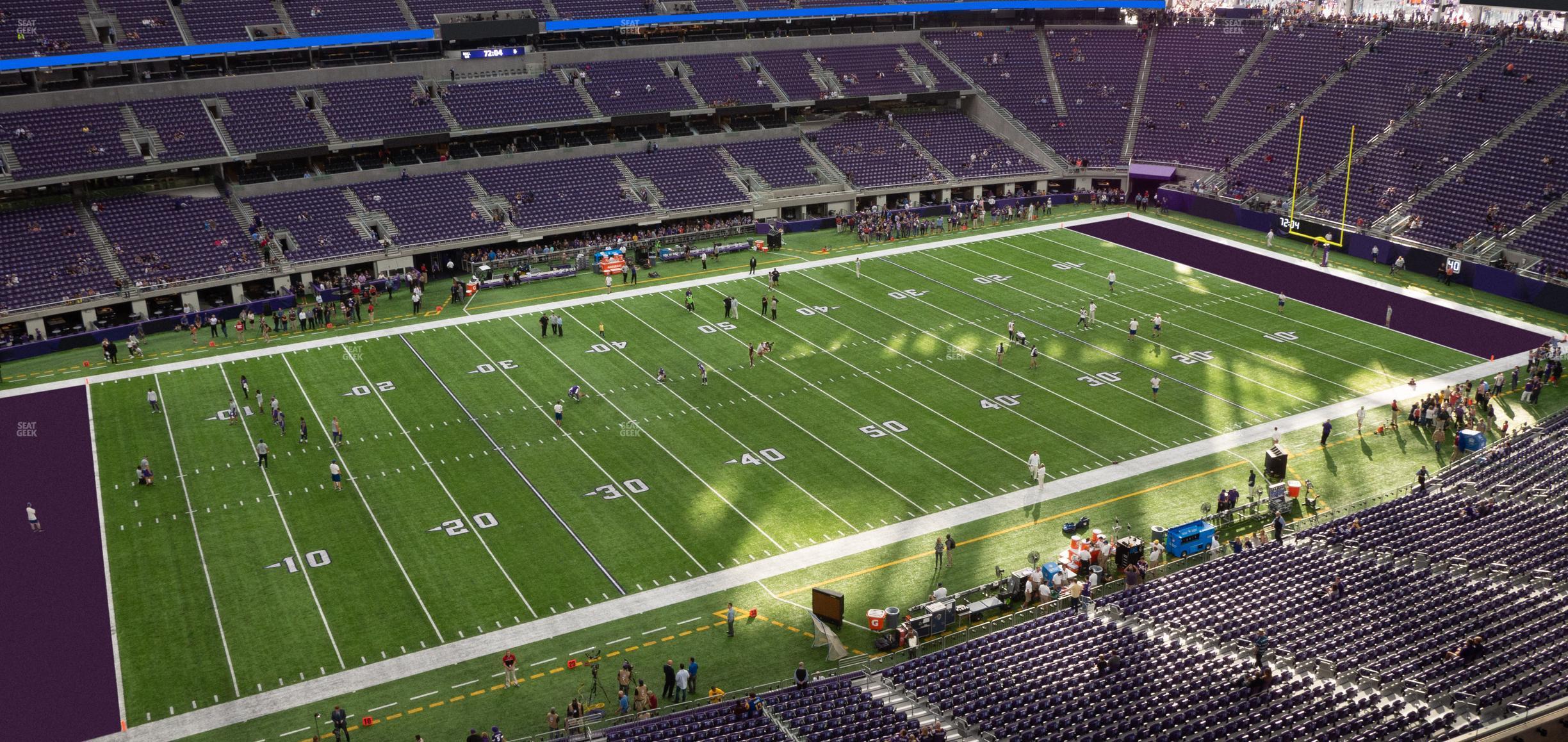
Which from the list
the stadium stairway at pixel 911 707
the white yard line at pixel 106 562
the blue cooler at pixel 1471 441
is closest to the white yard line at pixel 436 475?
the white yard line at pixel 106 562

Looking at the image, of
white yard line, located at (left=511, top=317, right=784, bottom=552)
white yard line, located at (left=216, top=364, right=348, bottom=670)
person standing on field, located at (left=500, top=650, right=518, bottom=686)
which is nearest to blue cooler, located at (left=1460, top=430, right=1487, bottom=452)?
white yard line, located at (left=511, top=317, right=784, bottom=552)

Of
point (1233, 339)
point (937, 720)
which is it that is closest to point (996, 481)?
point (937, 720)

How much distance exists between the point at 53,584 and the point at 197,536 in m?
3.70

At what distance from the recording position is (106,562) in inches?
1336

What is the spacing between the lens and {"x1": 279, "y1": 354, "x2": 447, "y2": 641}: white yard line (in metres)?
31.5

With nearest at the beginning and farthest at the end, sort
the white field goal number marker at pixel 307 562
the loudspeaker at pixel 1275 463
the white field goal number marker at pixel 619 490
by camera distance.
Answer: the white field goal number marker at pixel 307 562 < the loudspeaker at pixel 1275 463 < the white field goal number marker at pixel 619 490

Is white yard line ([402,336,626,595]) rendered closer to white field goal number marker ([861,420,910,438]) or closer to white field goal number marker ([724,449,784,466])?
white field goal number marker ([724,449,784,466])

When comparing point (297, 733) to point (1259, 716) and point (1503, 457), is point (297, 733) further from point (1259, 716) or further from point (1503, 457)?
point (1503, 457)

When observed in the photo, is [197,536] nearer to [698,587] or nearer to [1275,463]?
[698,587]

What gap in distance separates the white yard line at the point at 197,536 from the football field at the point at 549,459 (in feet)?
0.28

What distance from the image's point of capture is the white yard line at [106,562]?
28.2 m

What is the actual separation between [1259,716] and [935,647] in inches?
304

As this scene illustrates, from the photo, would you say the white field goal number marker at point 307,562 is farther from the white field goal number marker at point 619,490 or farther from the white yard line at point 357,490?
the white field goal number marker at point 619,490

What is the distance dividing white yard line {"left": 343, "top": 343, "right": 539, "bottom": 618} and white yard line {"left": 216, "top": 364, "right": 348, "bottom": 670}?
4303 millimetres
